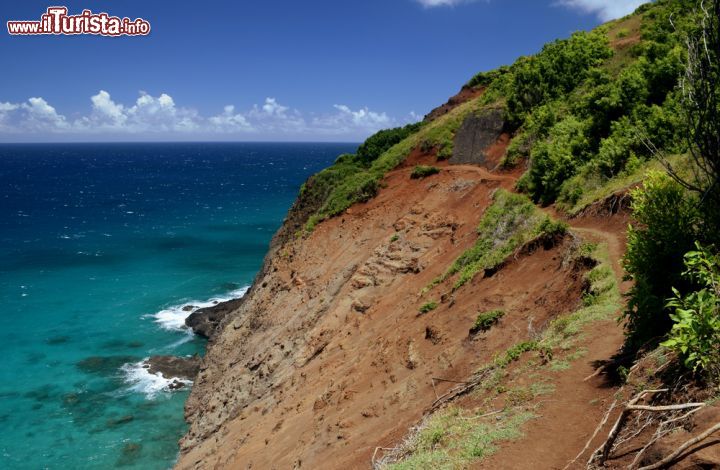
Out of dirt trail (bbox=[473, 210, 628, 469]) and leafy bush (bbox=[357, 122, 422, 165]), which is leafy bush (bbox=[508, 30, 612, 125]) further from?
dirt trail (bbox=[473, 210, 628, 469])

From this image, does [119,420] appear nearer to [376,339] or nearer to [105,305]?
[376,339]

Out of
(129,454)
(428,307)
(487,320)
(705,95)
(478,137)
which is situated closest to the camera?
(705,95)

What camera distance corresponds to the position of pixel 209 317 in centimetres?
4641

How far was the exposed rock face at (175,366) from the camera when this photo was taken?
37969 mm

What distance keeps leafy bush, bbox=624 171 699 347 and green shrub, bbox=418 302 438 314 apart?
10.4 m

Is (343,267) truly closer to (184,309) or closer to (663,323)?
(663,323)

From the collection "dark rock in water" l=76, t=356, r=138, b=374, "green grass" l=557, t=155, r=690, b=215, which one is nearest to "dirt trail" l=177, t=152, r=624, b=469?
"green grass" l=557, t=155, r=690, b=215

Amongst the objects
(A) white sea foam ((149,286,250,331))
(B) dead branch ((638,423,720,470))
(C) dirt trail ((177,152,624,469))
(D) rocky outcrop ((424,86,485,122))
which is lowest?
(A) white sea foam ((149,286,250,331))

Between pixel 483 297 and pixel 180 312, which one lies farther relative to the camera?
pixel 180 312

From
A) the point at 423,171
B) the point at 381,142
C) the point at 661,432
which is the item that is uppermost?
the point at 381,142

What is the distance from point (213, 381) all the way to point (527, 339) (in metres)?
24.3

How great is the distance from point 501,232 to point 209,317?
31.9 meters

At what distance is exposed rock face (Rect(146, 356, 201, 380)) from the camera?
125ft

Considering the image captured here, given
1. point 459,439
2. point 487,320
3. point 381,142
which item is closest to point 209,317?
point 381,142
